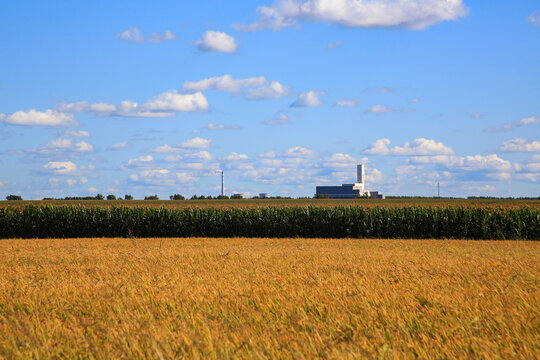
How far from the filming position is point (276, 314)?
721 centimetres

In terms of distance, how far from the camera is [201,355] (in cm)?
509

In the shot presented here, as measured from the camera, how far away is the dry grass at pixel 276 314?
5344mm

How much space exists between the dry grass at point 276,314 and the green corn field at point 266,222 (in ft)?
101

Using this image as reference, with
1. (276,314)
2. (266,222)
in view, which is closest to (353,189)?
→ (266,222)

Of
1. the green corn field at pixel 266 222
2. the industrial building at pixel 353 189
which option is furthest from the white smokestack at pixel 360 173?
the green corn field at pixel 266 222

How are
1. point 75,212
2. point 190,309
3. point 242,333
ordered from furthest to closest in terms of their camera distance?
point 75,212
point 190,309
point 242,333

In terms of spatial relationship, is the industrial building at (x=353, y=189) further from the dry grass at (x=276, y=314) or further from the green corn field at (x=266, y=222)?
the dry grass at (x=276, y=314)

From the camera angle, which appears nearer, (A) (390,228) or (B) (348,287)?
(B) (348,287)

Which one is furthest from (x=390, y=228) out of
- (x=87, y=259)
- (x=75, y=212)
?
(x=87, y=259)

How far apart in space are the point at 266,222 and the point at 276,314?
37.8 m

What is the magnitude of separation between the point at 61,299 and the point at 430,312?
6040 millimetres

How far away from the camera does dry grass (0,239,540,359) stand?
5.34 metres

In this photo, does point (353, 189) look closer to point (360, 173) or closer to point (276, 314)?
point (360, 173)

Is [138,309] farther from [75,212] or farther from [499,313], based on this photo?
[75,212]
